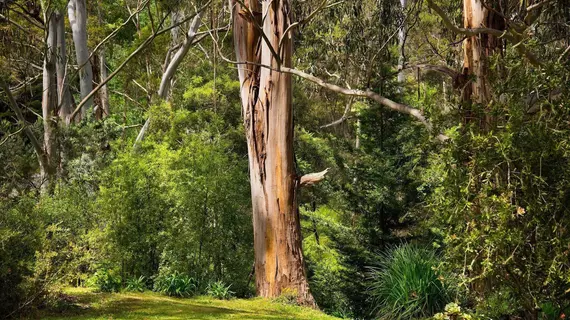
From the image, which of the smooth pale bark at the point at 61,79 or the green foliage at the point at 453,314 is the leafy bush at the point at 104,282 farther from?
the smooth pale bark at the point at 61,79

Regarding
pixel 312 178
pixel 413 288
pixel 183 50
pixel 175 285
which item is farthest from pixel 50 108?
pixel 413 288

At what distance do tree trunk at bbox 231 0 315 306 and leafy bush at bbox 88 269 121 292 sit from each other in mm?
2480

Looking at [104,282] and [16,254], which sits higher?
[16,254]

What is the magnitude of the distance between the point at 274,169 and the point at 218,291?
2.17 metres

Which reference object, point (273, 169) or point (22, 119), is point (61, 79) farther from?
point (273, 169)

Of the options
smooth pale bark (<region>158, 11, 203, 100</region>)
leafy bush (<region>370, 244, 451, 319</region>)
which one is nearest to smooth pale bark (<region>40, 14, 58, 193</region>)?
smooth pale bark (<region>158, 11, 203, 100</region>)

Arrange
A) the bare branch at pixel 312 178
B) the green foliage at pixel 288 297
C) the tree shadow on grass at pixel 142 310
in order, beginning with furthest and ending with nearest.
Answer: the bare branch at pixel 312 178, the green foliage at pixel 288 297, the tree shadow on grass at pixel 142 310

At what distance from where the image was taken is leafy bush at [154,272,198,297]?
11.7 metres

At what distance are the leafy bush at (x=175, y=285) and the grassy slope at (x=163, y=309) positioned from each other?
345mm

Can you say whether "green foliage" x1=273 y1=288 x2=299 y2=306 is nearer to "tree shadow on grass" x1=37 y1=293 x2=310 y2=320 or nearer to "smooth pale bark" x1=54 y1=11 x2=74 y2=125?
"tree shadow on grass" x1=37 y1=293 x2=310 y2=320

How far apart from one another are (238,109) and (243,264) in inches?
293

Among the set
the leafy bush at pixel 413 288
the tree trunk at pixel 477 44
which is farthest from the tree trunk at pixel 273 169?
the tree trunk at pixel 477 44

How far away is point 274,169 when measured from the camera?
12.7m

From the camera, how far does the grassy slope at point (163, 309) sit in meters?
8.60
